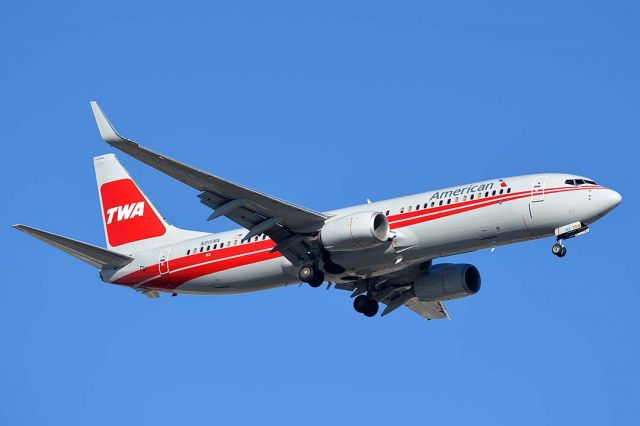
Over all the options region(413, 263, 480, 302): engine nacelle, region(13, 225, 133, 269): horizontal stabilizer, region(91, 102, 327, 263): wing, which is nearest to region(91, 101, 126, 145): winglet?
region(91, 102, 327, 263): wing

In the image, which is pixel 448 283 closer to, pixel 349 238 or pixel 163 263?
pixel 349 238

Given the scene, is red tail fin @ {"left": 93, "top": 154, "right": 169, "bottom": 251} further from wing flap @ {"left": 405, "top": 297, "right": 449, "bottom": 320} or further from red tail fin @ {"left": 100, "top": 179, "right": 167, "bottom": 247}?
wing flap @ {"left": 405, "top": 297, "right": 449, "bottom": 320}

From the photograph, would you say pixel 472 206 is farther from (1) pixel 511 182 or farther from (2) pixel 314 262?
(2) pixel 314 262

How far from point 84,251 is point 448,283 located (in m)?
16.0

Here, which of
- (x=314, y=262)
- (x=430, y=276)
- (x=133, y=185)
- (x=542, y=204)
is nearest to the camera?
(x=542, y=204)

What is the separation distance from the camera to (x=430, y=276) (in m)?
52.8

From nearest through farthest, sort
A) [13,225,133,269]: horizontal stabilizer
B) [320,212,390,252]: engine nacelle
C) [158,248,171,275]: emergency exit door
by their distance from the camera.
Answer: [320,212,390,252]: engine nacelle < [13,225,133,269]: horizontal stabilizer < [158,248,171,275]: emergency exit door

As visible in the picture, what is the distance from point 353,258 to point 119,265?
38.7 feet

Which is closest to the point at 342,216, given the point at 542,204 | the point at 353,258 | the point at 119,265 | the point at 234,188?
the point at 353,258

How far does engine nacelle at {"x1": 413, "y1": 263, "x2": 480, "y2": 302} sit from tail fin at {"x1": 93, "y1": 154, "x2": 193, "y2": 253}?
11.3 meters

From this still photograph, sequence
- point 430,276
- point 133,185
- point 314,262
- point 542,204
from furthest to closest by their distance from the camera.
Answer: point 133,185 < point 430,276 < point 314,262 < point 542,204

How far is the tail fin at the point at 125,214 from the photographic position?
56.1 metres

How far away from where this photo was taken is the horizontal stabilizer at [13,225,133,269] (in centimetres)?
4794

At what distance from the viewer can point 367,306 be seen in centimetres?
5381
